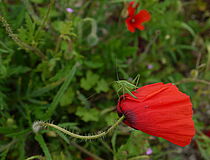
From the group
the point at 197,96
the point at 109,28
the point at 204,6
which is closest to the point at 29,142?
the point at 109,28

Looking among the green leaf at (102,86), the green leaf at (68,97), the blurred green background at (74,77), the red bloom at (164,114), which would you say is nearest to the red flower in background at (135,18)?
the blurred green background at (74,77)

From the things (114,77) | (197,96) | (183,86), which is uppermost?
(114,77)

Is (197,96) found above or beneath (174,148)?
above

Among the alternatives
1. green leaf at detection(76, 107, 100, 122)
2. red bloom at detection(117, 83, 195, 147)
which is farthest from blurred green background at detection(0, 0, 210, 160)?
red bloom at detection(117, 83, 195, 147)

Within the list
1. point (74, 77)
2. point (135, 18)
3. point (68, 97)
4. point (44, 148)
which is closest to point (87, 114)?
point (68, 97)

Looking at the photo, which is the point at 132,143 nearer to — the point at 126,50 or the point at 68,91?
the point at 68,91

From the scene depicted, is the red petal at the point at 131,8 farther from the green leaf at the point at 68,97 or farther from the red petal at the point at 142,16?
the green leaf at the point at 68,97
